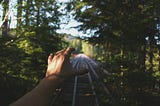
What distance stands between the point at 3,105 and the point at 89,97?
659 cm

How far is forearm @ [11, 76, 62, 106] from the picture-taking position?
1.15 m

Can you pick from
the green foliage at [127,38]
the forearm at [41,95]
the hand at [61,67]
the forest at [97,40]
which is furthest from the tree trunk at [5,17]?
the forearm at [41,95]

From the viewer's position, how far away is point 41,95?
119 cm

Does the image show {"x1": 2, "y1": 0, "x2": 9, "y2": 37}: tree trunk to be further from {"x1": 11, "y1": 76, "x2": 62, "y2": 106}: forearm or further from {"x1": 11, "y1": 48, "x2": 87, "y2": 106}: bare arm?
{"x1": 11, "y1": 76, "x2": 62, "y2": 106}: forearm

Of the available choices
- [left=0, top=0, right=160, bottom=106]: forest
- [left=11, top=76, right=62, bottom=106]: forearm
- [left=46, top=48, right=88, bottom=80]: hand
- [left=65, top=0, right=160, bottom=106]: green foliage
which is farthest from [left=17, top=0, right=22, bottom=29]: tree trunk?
[left=11, top=76, right=62, bottom=106]: forearm

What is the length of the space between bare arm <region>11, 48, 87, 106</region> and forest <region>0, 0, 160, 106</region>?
9.01 m

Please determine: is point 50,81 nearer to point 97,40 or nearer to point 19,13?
point 19,13

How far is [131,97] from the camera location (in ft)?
56.0

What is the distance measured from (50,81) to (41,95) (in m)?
0.13

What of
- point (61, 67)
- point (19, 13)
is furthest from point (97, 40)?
point (61, 67)

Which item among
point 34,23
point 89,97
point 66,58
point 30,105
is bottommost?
point 89,97

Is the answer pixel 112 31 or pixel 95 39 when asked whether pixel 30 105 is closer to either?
pixel 112 31

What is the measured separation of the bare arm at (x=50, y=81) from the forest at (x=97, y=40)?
9011 millimetres

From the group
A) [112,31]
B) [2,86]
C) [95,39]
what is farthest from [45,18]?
[95,39]
